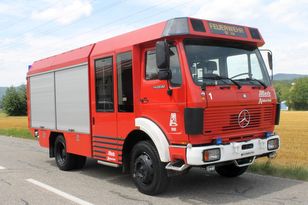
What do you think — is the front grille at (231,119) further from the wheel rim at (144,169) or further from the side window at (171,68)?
the wheel rim at (144,169)

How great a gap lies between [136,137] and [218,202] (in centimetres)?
193

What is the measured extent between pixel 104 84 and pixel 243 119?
285cm

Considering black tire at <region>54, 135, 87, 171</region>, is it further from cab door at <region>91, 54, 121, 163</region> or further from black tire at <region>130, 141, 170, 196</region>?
black tire at <region>130, 141, 170, 196</region>

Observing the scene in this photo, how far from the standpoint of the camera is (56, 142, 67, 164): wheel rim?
9766mm

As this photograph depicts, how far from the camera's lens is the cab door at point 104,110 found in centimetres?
756

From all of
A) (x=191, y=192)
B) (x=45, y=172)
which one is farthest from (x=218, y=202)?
(x=45, y=172)

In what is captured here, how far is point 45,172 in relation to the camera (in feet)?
30.5

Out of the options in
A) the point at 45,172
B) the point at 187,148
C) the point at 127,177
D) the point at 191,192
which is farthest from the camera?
the point at 45,172

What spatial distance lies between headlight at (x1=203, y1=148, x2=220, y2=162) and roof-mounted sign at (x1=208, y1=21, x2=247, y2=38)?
1.95 meters

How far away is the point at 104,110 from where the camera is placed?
787 centimetres

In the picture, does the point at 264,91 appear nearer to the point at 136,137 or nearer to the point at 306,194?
the point at 306,194

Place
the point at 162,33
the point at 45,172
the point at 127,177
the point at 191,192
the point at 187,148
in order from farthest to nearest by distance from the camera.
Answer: the point at 45,172, the point at 127,177, the point at 191,192, the point at 162,33, the point at 187,148

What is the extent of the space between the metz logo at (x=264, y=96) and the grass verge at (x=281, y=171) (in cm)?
184

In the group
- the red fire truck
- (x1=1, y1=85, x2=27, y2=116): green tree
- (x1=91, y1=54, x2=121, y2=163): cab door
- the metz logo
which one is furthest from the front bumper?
(x1=1, y1=85, x2=27, y2=116): green tree
